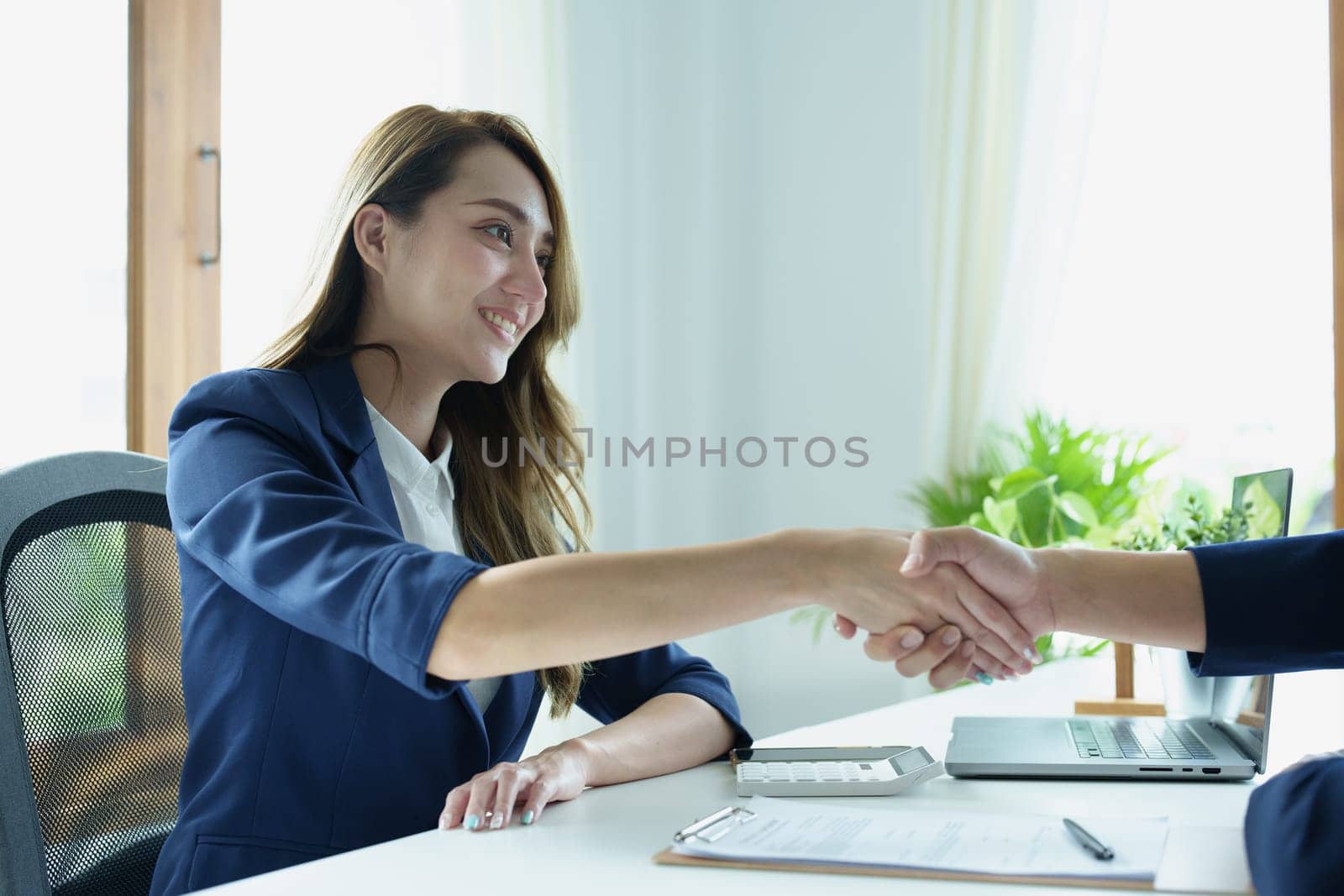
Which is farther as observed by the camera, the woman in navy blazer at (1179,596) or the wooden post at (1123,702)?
the wooden post at (1123,702)

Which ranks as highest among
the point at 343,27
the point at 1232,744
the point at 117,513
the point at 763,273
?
the point at 343,27

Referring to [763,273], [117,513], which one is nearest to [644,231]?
[763,273]

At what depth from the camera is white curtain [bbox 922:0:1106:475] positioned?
127 inches

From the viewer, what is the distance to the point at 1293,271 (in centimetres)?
306

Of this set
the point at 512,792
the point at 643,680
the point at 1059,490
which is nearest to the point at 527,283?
the point at 643,680

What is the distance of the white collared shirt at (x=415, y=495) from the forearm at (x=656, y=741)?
0.22m

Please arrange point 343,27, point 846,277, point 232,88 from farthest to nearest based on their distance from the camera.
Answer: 1. point 846,277
2. point 343,27
3. point 232,88

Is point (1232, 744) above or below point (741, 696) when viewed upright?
above

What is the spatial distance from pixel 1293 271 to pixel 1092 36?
0.81 m

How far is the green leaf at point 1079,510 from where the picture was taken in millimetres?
2912

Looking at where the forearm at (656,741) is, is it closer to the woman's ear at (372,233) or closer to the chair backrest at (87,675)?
the chair backrest at (87,675)

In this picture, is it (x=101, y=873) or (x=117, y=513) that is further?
(x=117, y=513)

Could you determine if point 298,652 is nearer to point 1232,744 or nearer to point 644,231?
point 1232,744

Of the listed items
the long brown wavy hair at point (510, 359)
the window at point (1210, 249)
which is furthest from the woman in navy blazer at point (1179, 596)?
the window at point (1210, 249)
